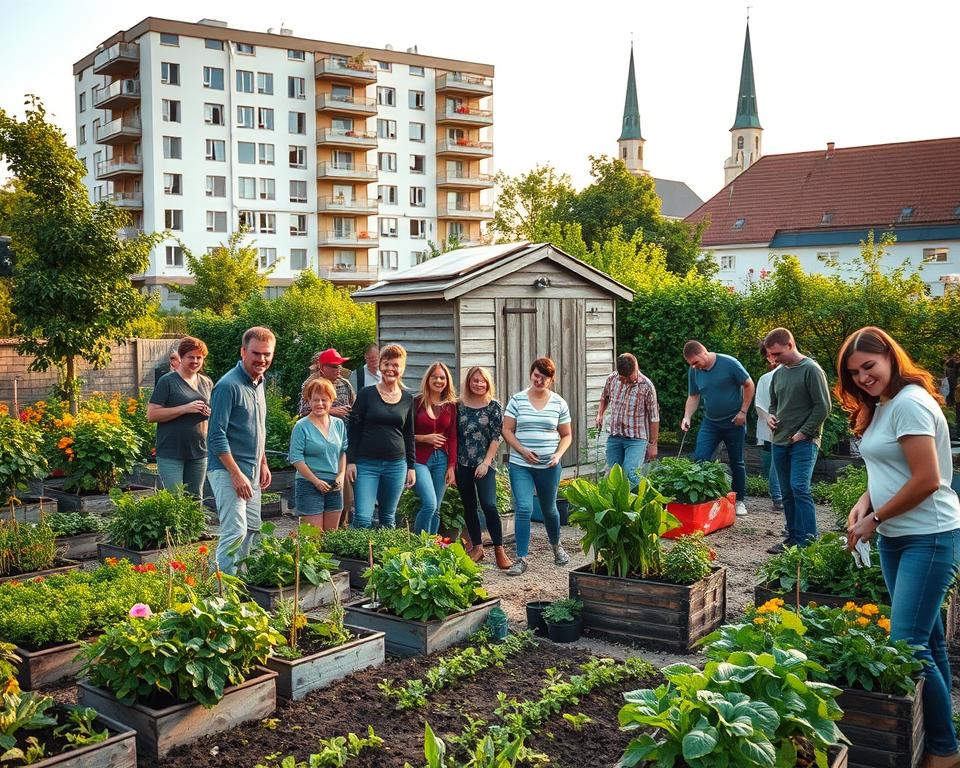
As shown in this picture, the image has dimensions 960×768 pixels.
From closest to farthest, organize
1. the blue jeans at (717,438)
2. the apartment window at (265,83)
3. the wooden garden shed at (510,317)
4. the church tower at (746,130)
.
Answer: the blue jeans at (717,438)
the wooden garden shed at (510,317)
the apartment window at (265,83)
the church tower at (746,130)

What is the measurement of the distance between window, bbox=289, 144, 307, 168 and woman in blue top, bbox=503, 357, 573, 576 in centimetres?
4764

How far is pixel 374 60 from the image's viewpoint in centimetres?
5519

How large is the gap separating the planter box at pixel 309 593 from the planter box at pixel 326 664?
597 mm

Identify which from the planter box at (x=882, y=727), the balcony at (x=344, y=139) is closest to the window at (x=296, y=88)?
the balcony at (x=344, y=139)

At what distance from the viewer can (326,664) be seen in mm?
4906

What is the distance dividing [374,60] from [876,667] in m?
56.1

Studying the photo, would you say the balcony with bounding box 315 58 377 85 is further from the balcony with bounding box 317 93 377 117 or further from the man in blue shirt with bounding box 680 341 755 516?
the man in blue shirt with bounding box 680 341 755 516

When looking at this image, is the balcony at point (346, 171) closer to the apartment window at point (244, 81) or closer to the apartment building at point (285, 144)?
the apartment building at point (285, 144)

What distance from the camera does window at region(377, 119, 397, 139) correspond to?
56.1 meters

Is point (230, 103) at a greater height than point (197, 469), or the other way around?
point (230, 103)

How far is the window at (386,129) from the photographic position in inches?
2207

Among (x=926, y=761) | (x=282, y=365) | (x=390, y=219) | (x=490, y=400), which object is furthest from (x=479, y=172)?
(x=926, y=761)

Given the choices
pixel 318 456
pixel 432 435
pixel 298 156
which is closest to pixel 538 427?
pixel 432 435

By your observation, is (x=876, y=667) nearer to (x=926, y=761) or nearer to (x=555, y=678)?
(x=926, y=761)
